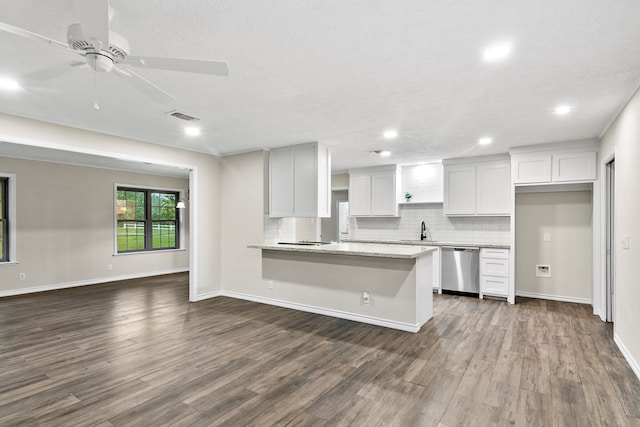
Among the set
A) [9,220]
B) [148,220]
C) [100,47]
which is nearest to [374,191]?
[148,220]

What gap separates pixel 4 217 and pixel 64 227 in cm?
87

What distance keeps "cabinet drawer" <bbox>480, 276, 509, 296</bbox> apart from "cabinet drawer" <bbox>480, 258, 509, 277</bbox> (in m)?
0.07

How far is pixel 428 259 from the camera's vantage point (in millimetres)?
4492

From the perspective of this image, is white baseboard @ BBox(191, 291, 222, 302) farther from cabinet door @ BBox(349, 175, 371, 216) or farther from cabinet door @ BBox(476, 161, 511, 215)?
cabinet door @ BBox(476, 161, 511, 215)

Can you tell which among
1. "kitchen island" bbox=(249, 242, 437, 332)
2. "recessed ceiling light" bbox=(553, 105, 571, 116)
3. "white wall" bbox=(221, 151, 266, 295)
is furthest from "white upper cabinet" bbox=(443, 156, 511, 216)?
"white wall" bbox=(221, 151, 266, 295)

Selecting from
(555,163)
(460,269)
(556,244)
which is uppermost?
(555,163)

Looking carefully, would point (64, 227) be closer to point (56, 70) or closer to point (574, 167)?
point (56, 70)

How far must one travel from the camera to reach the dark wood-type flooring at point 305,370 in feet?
7.72

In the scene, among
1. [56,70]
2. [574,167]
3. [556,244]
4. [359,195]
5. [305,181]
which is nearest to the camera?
[56,70]

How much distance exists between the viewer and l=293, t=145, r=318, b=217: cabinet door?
16.5 feet

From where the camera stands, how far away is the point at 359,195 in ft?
24.3

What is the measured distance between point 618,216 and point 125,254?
835 cm

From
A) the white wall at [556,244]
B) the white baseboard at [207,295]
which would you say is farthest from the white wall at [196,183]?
the white wall at [556,244]

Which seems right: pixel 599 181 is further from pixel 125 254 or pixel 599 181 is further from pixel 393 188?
pixel 125 254
